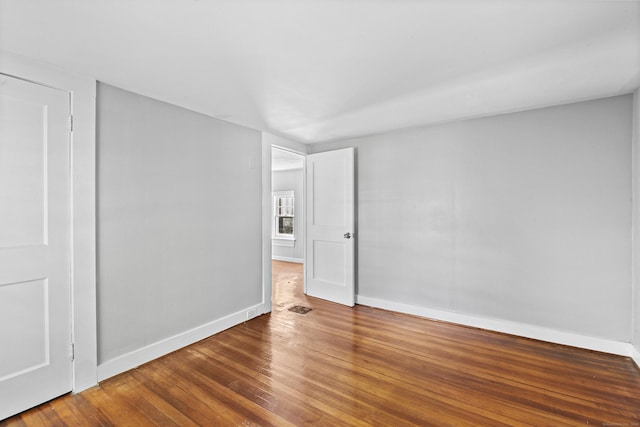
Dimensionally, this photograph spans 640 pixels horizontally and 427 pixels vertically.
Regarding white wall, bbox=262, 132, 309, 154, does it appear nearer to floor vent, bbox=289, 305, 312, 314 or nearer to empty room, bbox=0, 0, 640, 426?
empty room, bbox=0, 0, 640, 426

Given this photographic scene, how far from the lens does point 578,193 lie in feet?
9.34

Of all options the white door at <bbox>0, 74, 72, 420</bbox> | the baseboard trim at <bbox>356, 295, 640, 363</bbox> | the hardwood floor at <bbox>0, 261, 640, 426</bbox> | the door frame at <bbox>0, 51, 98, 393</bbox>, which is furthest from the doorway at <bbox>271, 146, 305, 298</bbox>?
the white door at <bbox>0, 74, 72, 420</bbox>

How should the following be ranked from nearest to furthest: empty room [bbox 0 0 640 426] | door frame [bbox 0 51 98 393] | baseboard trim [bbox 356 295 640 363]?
empty room [bbox 0 0 640 426] < door frame [bbox 0 51 98 393] < baseboard trim [bbox 356 295 640 363]

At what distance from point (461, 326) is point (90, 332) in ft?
11.9

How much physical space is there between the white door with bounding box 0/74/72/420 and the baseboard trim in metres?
3.37

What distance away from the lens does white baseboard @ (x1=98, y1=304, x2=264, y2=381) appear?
7.74ft

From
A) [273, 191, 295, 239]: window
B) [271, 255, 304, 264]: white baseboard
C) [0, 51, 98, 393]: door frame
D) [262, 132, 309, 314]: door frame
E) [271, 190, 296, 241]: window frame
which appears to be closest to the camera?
[0, 51, 98, 393]: door frame

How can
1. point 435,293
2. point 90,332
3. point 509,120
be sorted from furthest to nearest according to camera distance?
point 435,293 < point 509,120 < point 90,332

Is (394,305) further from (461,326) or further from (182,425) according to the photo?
(182,425)

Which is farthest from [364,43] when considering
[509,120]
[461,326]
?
[461,326]

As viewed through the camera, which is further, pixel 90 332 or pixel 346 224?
pixel 346 224

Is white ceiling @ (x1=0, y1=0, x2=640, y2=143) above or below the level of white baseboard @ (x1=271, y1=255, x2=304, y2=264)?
above

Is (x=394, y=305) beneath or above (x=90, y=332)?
beneath

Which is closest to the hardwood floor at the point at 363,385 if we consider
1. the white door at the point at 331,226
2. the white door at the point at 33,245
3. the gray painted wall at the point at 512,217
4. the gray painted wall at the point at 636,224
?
the white door at the point at 33,245
